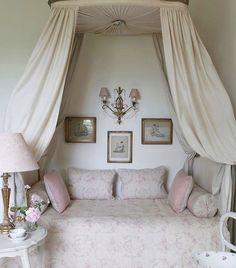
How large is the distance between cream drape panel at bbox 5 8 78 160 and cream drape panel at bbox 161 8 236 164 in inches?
34.7

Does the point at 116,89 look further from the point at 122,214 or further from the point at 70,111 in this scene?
the point at 122,214

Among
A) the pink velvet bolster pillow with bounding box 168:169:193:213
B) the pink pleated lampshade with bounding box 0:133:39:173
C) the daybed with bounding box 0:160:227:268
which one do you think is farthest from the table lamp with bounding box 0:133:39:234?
the pink velvet bolster pillow with bounding box 168:169:193:213

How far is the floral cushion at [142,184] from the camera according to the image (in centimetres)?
390

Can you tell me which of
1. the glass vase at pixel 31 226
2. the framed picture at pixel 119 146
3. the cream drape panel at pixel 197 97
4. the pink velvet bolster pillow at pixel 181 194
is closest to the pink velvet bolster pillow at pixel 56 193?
the glass vase at pixel 31 226

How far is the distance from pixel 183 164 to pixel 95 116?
122 cm

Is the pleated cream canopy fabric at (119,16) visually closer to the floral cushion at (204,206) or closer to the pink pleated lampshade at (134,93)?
the pink pleated lampshade at (134,93)

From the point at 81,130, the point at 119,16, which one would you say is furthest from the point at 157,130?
the point at 119,16

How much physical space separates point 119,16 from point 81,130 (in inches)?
57.2

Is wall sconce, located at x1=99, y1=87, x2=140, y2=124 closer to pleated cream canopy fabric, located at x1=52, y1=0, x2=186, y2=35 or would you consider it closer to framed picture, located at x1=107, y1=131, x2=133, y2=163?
framed picture, located at x1=107, y1=131, x2=133, y2=163

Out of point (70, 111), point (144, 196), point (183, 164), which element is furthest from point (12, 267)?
point (183, 164)

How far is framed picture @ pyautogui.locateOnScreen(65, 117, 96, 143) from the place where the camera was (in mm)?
4098

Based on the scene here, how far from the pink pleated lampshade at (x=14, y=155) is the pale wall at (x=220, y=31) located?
197 cm

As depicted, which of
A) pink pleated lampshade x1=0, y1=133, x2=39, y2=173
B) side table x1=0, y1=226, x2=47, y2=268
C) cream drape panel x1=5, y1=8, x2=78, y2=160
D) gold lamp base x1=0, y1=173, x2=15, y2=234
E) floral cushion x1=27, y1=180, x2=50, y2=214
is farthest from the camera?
floral cushion x1=27, y1=180, x2=50, y2=214

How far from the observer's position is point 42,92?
2.86m
